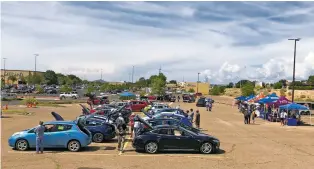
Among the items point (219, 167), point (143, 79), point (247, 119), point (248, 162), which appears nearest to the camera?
point (219, 167)

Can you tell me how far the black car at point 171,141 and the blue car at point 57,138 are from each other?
7.69 ft

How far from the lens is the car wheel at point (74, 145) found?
53.4ft

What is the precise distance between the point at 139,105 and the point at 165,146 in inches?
1183

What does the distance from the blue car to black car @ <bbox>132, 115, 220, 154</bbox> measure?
234cm

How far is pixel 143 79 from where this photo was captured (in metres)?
199

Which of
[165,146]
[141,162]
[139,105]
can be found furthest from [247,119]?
[141,162]

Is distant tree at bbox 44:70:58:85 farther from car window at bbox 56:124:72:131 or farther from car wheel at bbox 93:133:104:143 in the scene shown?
car window at bbox 56:124:72:131

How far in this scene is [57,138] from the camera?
16.2 metres

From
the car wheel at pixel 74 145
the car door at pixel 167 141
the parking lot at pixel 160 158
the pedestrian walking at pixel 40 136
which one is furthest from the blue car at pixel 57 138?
the car door at pixel 167 141

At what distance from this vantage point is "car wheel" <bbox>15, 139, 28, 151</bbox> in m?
16.1

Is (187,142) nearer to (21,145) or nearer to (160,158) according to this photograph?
(160,158)

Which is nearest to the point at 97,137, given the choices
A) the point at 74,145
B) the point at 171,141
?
the point at 74,145

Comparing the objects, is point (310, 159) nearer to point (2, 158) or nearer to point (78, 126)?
point (78, 126)

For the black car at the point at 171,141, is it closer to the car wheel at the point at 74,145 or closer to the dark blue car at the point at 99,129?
the car wheel at the point at 74,145
